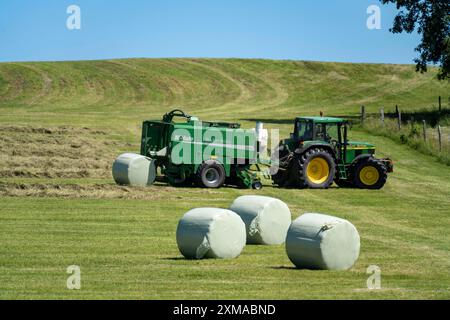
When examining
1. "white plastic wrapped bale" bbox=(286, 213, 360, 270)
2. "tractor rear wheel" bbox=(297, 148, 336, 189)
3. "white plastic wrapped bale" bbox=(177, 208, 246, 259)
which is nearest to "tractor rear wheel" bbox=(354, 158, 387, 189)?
"tractor rear wheel" bbox=(297, 148, 336, 189)

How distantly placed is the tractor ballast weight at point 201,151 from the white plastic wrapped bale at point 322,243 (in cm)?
1342

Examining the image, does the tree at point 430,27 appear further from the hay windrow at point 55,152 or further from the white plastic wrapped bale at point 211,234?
the white plastic wrapped bale at point 211,234

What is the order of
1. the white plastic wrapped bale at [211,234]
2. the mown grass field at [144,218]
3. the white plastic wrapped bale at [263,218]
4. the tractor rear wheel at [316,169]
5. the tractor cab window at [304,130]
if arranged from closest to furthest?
the mown grass field at [144,218], the white plastic wrapped bale at [211,234], the white plastic wrapped bale at [263,218], the tractor rear wheel at [316,169], the tractor cab window at [304,130]

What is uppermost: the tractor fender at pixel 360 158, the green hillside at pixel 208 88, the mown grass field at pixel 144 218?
the green hillside at pixel 208 88

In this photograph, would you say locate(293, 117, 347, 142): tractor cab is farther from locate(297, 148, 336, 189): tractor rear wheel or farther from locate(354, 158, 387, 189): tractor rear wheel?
locate(354, 158, 387, 189): tractor rear wheel

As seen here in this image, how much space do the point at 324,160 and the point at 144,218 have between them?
8.55 metres

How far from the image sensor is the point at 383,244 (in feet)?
62.8

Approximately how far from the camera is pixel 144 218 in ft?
73.1

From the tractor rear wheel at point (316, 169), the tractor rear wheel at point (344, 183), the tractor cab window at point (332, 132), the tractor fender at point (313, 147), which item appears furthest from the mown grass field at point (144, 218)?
the tractor cab window at point (332, 132)

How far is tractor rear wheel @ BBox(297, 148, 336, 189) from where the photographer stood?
28.8m

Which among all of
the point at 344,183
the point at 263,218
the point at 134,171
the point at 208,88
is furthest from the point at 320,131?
the point at 208,88

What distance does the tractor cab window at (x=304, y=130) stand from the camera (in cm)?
2930

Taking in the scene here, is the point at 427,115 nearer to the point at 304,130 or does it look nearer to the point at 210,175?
the point at 304,130

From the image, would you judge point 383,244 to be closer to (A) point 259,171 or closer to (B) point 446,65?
(A) point 259,171
